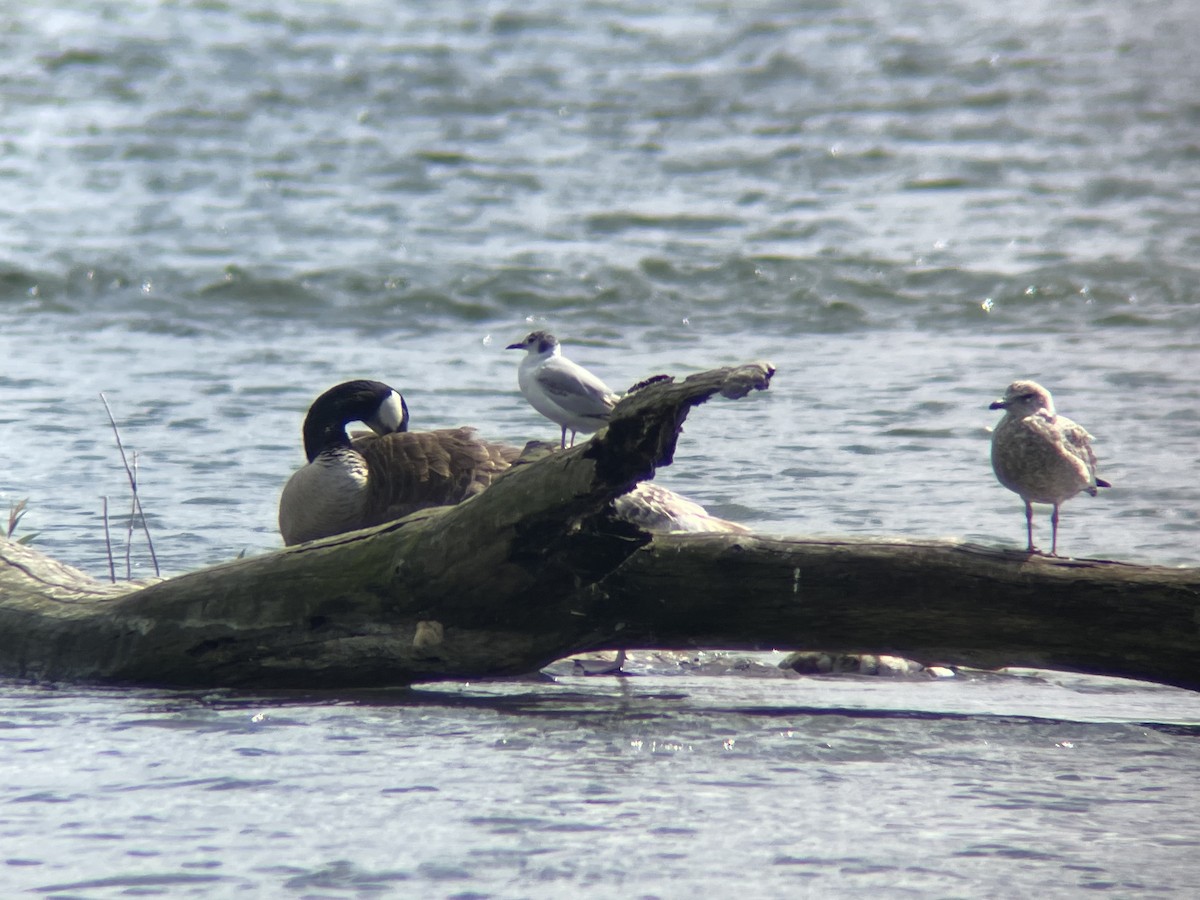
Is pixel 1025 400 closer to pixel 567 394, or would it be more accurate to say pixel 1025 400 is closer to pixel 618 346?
pixel 567 394

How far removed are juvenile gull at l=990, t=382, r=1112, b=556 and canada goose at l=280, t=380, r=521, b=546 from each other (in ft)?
8.07

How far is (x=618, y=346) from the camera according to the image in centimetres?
1577

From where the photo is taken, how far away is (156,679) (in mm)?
5922

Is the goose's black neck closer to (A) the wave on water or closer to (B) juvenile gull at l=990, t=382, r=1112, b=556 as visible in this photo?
(B) juvenile gull at l=990, t=382, r=1112, b=556

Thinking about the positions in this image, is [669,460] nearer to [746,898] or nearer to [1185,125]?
[746,898]

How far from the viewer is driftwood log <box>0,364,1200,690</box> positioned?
5.42 m

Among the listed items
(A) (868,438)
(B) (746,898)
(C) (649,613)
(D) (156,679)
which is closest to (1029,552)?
(C) (649,613)

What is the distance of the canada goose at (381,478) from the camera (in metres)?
8.27

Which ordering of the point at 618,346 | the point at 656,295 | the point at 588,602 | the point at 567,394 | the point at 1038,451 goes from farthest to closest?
1. the point at 656,295
2. the point at 618,346
3. the point at 567,394
4. the point at 1038,451
5. the point at 588,602

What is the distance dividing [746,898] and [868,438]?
7.53 metres

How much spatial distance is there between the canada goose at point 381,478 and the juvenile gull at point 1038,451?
8.07 ft

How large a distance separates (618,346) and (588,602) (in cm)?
1025

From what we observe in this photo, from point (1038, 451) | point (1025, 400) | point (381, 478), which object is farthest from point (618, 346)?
point (1038, 451)

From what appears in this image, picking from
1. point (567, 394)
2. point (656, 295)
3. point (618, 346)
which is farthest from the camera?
point (656, 295)
